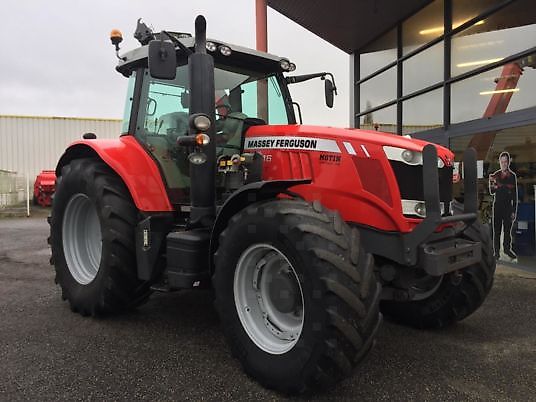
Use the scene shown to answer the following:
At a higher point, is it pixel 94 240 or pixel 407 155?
pixel 407 155

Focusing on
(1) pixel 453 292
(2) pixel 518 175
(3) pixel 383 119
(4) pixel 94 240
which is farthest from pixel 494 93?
(4) pixel 94 240

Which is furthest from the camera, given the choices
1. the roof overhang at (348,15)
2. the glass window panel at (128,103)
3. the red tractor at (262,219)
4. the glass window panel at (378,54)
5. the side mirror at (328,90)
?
the glass window panel at (378,54)

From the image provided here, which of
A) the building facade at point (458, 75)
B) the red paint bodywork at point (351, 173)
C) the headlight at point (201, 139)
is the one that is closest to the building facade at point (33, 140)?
the building facade at point (458, 75)

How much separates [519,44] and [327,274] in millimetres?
5758

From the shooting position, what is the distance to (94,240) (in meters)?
4.53

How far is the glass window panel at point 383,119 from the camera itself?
31.7ft

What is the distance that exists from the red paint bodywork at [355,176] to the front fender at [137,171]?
42.8 inches

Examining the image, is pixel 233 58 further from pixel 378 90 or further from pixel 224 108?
pixel 378 90

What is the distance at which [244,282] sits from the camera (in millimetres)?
3004

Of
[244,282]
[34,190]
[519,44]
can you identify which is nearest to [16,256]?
[244,282]

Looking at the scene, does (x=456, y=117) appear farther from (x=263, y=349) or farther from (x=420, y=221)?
(x=263, y=349)

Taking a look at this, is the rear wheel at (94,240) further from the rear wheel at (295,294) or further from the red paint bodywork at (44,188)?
the red paint bodywork at (44,188)

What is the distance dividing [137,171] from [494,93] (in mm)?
5519

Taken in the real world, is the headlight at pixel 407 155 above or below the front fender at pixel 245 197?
above
